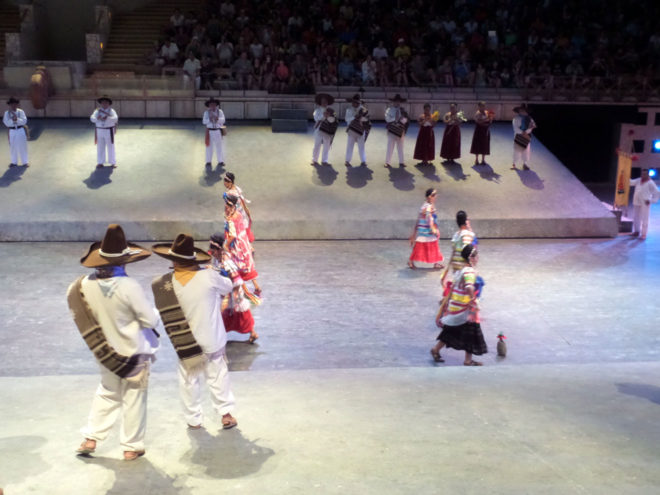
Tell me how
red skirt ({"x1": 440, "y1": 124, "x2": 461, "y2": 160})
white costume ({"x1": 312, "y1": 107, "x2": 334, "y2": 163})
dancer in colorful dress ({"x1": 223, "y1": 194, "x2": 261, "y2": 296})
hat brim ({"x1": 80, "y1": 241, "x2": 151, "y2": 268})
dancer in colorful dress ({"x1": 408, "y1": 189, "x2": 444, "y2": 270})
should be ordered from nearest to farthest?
hat brim ({"x1": 80, "y1": 241, "x2": 151, "y2": 268}) < dancer in colorful dress ({"x1": 223, "y1": 194, "x2": 261, "y2": 296}) < dancer in colorful dress ({"x1": 408, "y1": 189, "x2": 444, "y2": 270}) < white costume ({"x1": 312, "y1": 107, "x2": 334, "y2": 163}) < red skirt ({"x1": 440, "y1": 124, "x2": 461, "y2": 160})

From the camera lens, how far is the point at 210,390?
680 cm

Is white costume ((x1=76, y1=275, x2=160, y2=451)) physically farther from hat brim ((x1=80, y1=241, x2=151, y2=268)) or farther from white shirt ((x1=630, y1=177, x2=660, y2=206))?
white shirt ((x1=630, y1=177, x2=660, y2=206))

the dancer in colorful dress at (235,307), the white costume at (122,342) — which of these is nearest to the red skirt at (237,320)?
the dancer in colorful dress at (235,307)

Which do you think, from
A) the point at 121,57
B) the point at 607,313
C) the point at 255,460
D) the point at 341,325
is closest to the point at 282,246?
the point at 341,325

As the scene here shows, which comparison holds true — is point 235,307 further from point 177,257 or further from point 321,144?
point 321,144

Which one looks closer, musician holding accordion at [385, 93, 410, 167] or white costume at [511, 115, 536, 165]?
musician holding accordion at [385, 93, 410, 167]

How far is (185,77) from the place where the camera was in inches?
787

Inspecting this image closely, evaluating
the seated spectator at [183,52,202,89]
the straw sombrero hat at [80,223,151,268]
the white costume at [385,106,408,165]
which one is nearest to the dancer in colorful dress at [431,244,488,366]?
the straw sombrero hat at [80,223,151,268]

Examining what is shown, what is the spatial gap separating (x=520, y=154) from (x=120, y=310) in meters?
12.8

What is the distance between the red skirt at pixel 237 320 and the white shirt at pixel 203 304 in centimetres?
267

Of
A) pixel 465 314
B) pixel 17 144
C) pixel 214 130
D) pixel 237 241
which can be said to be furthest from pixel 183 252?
pixel 17 144

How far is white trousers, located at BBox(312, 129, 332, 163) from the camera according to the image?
1711 cm

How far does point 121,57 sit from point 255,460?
17.7m

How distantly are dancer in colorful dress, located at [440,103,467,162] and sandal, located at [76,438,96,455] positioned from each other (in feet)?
40.5
